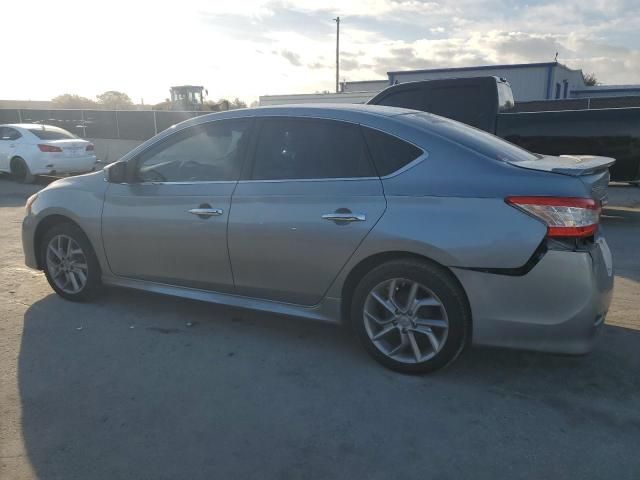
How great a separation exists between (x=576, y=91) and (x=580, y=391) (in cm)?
3127

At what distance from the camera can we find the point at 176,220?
4.09 metres

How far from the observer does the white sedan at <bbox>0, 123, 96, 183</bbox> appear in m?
13.2

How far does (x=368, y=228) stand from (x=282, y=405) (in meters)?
1.19

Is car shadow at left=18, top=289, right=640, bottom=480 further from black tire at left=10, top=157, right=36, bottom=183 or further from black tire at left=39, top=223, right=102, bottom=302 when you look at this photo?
black tire at left=10, top=157, right=36, bottom=183

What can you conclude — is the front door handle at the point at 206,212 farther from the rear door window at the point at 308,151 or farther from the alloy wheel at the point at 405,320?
the alloy wheel at the point at 405,320

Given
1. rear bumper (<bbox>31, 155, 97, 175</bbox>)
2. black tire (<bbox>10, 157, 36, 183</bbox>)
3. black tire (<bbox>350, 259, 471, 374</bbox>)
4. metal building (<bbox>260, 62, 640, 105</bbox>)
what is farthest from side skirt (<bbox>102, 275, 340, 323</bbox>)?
metal building (<bbox>260, 62, 640, 105</bbox>)

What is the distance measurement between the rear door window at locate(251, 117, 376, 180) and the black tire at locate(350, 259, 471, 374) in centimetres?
64

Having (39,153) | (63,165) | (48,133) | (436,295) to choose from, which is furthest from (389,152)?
(48,133)

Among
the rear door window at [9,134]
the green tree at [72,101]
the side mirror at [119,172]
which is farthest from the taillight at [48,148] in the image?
the green tree at [72,101]

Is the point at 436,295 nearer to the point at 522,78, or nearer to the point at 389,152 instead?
the point at 389,152

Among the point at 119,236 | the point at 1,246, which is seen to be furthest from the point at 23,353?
the point at 1,246

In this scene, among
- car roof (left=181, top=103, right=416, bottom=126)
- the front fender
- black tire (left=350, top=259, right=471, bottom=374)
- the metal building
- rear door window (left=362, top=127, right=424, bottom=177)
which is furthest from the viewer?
the metal building

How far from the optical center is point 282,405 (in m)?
3.13

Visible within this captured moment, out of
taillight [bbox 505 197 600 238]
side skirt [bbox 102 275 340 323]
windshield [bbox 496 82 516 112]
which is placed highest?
windshield [bbox 496 82 516 112]
